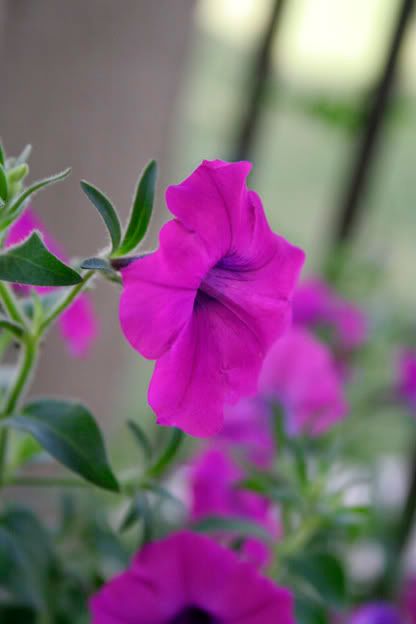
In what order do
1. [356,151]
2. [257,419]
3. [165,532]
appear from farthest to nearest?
[356,151]
[257,419]
[165,532]

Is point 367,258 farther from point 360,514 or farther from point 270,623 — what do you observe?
point 270,623

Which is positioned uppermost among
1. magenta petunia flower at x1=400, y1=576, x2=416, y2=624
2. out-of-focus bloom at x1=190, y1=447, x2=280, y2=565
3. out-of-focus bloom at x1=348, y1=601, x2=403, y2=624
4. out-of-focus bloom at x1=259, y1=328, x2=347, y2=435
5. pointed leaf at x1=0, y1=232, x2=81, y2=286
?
pointed leaf at x1=0, y1=232, x2=81, y2=286

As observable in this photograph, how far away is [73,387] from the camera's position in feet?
3.83

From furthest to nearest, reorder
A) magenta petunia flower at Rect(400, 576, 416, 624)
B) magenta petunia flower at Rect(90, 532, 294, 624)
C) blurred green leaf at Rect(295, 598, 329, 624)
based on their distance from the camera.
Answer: magenta petunia flower at Rect(400, 576, 416, 624) → blurred green leaf at Rect(295, 598, 329, 624) → magenta petunia flower at Rect(90, 532, 294, 624)

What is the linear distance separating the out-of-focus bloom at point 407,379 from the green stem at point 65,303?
23.4 inches

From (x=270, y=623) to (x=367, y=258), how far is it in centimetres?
68

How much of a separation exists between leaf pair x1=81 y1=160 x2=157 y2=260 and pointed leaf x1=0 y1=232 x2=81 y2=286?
0.03 m

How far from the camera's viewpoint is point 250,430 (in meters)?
0.73

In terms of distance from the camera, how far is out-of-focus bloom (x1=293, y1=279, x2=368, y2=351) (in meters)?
0.82

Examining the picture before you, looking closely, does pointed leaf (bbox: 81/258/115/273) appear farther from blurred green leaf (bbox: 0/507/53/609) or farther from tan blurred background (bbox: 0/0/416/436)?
tan blurred background (bbox: 0/0/416/436)

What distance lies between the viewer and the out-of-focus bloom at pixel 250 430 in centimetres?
72

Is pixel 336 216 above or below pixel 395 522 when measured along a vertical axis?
above

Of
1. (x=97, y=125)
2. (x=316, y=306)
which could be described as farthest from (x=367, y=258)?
(x=97, y=125)

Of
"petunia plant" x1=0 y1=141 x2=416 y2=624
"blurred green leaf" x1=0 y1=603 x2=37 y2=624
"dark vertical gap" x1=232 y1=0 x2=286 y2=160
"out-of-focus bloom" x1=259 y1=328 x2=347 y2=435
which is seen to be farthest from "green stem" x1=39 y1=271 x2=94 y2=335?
"dark vertical gap" x1=232 y1=0 x2=286 y2=160
